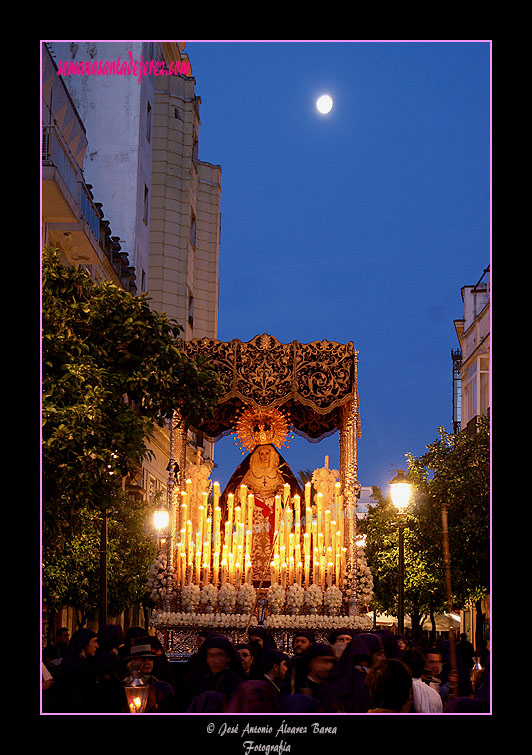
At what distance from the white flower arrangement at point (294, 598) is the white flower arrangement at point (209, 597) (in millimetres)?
1202

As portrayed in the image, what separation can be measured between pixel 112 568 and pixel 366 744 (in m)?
27.8

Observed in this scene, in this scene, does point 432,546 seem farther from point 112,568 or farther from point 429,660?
point 429,660

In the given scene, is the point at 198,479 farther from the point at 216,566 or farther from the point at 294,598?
the point at 294,598

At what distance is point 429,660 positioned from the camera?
11695mm

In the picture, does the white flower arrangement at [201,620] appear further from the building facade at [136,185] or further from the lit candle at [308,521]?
the building facade at [136,185]

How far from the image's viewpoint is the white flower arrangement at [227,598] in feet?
62.7

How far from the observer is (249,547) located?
1989 cm

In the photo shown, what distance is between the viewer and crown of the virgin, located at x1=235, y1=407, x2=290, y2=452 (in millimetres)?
22188

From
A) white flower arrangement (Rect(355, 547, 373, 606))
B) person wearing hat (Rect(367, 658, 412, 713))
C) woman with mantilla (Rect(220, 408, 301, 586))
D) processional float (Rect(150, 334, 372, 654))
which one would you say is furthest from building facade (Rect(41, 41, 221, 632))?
person wearing hat (Rect(367, 658, 412, 713))

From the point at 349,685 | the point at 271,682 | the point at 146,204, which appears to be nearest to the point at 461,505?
the point at 271,682

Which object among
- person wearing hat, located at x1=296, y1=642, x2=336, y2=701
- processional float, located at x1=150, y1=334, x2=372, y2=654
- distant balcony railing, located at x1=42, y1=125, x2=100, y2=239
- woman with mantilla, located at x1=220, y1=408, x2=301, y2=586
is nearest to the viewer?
person wearing hat, located at x1=296, y1=642, x2=336, y2=701

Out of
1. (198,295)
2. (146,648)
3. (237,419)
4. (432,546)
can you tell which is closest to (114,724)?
(146,648)

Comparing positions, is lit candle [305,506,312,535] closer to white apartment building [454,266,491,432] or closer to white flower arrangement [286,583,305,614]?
white flower arrangement [286,583,305,614]

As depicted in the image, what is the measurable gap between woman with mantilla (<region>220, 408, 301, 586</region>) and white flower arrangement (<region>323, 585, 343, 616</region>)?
112 inches
